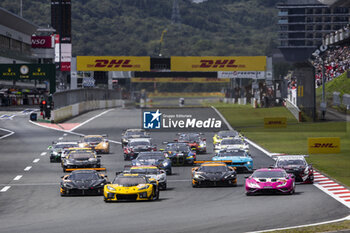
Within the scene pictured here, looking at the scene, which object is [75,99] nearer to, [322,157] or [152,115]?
[152,115]

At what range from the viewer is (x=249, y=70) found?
118 meters

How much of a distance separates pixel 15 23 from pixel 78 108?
174 feet

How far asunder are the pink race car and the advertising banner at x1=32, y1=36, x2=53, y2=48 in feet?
524

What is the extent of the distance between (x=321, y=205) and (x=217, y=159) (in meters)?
15.8

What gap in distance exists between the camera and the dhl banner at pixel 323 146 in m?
56.9

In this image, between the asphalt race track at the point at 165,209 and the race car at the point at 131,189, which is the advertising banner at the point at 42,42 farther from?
the race car at the point at 131,189

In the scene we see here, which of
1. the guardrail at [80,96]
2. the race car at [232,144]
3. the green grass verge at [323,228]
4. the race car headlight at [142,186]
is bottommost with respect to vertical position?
the race car at [232,144]

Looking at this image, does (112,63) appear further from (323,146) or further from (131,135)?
(323,146)

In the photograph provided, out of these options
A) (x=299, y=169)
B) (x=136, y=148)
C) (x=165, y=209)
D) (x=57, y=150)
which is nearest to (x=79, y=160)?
(x=136, y=148)

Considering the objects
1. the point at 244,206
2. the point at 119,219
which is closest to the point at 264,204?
the point at 244,206

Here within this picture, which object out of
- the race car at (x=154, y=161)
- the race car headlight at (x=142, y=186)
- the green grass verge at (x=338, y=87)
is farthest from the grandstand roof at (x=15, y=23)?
the race car headlight at (x=142, y=186)

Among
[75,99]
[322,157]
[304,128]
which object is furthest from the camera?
[75,99]

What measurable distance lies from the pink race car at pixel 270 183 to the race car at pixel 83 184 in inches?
262

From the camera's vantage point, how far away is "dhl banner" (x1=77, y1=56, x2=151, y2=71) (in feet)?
387
